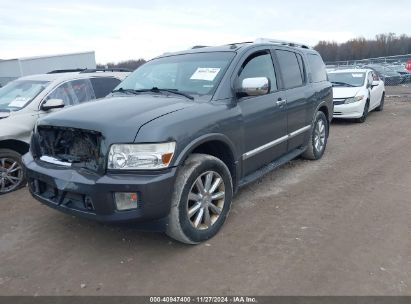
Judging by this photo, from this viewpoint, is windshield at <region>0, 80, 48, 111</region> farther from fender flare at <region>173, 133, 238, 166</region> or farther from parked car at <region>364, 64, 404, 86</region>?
parked car at <region>364, 64, 404, 86</region>

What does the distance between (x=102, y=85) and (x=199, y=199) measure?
3812mm

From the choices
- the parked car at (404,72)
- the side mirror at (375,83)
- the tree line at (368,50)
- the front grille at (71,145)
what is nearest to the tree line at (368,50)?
the tree line at (368,50)

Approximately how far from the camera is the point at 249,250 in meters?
3.52

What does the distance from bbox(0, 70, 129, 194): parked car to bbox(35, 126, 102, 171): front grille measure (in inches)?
71.2

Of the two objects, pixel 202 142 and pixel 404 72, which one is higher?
pixel 202 142

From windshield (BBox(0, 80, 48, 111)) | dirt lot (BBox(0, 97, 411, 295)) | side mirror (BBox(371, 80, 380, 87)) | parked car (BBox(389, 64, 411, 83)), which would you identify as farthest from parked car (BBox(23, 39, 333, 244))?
parked car (BBox(389, 64, 411, 83))

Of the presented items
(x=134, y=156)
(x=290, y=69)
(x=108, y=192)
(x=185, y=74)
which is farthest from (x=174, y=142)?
(x=290, y=69)

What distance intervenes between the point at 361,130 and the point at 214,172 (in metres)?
6.97

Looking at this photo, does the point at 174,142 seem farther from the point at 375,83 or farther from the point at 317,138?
the point at 375,83

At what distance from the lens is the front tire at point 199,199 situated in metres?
3.31

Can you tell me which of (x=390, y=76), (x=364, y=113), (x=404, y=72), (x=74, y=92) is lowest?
(x=364, y=113)

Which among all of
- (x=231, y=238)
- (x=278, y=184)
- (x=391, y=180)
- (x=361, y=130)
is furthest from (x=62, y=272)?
(x=361, y=130)

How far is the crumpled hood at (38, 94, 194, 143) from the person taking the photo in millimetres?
3141

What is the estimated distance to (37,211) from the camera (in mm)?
4656
